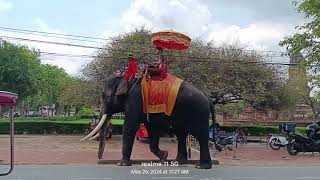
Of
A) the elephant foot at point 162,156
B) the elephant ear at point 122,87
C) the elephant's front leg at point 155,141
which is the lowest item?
the elephant foot at point 162,156

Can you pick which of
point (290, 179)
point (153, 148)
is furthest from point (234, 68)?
point (290, 179)

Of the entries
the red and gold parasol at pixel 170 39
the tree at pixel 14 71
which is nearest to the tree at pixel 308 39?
the red and gold parasol at pixel 170 39

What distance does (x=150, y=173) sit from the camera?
45.2 ft

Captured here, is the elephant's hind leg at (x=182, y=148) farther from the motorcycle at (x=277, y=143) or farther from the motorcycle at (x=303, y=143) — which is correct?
the motorcycle at (x=277, y=143)

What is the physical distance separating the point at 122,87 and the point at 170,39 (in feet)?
6.62

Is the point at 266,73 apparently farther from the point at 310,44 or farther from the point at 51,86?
the point at 51,86

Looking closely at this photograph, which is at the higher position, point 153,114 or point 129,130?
point 153,114

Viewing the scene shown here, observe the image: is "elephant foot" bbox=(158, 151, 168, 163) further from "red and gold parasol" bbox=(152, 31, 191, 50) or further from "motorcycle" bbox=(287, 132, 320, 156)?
"motorcycle" bbox=(287, 132, 320, 156)

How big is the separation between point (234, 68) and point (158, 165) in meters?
16.7

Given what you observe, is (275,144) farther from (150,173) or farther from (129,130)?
(150,173)

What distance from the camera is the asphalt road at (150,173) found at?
12.8 metres

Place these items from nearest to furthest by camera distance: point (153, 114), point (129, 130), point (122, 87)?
point (153, 114) < point (129, 130) < point (122, 87)

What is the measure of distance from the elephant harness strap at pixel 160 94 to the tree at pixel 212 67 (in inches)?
593

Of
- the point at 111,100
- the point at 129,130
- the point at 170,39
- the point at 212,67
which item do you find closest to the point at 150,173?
the point at 129,130
